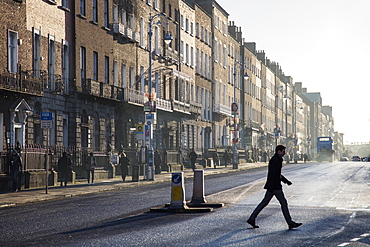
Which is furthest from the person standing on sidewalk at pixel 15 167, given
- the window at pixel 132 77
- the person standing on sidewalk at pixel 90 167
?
the window at pixel 132 77

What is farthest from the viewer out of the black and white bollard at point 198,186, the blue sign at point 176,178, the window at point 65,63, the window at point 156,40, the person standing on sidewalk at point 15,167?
the window at point 156,40

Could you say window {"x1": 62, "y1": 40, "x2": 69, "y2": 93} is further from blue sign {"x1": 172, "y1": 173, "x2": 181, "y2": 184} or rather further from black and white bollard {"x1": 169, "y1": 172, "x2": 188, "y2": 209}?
blue sign {"x1": 172, "y1": 173, "x2": 181, "y2": 184}

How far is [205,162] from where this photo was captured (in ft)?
215

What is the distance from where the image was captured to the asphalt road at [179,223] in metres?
13.6

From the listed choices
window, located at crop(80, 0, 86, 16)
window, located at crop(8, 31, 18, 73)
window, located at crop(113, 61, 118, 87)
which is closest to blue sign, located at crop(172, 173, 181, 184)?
window, located at crop(8, 31, 18, 73)

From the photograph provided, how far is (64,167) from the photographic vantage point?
112 feet

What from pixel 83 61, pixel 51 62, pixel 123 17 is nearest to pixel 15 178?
pixel 51 62

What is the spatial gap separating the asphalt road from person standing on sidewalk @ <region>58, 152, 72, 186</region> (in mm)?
7658

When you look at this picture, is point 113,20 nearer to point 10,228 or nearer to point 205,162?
point 205,162

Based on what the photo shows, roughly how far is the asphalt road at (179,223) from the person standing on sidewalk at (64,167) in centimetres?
766

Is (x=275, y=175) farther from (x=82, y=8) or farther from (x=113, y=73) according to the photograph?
(x=113, y=73)

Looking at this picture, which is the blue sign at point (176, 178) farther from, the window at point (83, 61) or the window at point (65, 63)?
the window at point (83, 61)

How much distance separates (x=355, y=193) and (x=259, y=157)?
232 ft

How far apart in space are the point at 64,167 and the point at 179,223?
1813cm
